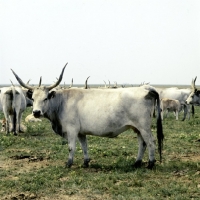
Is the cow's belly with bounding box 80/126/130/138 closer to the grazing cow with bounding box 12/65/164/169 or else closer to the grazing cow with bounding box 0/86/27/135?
the grazing cow with bounding box 12/65/164/169

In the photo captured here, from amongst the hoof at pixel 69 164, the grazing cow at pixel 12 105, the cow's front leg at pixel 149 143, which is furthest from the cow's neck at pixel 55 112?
the grazing cow at pixel 12 105

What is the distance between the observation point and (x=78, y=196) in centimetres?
616

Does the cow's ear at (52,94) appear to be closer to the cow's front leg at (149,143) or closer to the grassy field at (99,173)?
the grassy field at (99,173)

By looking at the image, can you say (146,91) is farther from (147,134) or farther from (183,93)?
(183,93)

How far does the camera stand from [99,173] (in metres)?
7.65

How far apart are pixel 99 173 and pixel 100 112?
4.54ft

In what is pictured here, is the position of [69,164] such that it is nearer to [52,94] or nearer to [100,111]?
[100,111]

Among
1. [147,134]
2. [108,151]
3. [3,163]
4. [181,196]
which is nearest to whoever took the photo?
[181,196]

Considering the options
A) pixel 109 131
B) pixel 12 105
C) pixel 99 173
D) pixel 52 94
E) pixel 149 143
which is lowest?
pixel 99 173

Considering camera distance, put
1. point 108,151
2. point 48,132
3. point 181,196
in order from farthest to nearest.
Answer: point 48,132, point 108,151, point 181,196

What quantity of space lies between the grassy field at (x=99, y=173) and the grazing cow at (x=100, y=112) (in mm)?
583

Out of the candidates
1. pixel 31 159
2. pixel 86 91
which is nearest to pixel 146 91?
pixel 86 91

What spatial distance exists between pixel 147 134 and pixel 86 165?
5.57ft

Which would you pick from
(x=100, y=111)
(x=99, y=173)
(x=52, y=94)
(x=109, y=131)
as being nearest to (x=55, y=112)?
(x=52, y=94)
